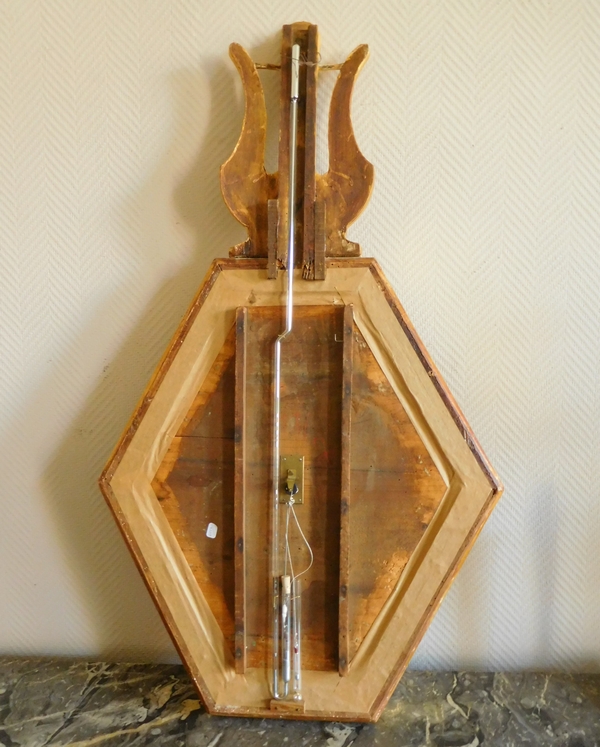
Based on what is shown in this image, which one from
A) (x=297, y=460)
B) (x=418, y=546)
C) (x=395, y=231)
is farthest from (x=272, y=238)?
(x=418, y=546)

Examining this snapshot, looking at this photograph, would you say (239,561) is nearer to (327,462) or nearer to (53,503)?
(327,462)

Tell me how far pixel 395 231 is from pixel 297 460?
0.44 m

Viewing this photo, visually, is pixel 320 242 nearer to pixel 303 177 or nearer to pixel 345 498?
pixel 303 177

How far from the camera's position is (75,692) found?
1.06m

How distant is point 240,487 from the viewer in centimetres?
97

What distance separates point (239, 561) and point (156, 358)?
40 cm

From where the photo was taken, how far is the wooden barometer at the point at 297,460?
947 mm

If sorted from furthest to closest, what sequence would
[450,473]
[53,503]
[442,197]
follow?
[53,503]
[442,197]
[450,473]

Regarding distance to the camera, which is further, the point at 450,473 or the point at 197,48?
the point at 197,48

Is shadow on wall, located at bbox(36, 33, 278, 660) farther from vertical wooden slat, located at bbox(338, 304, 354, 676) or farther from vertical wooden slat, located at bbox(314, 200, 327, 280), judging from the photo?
vertical wooden slat, located at bbox(338, 304, 354, 676)

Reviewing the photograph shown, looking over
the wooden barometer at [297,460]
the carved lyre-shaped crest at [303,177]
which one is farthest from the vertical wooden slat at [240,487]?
the carved lyre-shaped crest at [303,177]

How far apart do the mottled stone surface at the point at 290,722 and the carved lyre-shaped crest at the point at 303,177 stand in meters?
0.73

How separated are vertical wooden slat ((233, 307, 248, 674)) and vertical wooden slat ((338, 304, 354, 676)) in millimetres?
159

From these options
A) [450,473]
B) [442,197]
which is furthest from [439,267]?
[450,473]
